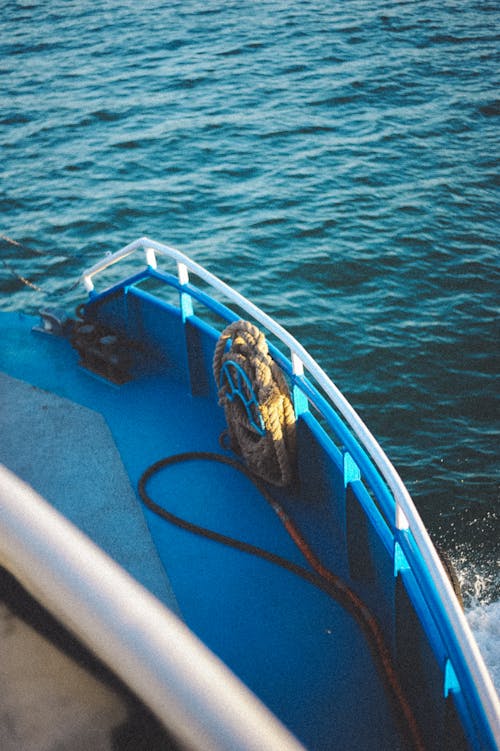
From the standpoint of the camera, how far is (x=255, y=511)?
14.8 ft

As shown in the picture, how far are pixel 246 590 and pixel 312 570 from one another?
15.9 inches

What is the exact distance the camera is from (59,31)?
20.3m

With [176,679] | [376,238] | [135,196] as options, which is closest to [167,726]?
[176,679]

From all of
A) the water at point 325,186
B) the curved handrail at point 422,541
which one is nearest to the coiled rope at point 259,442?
the curved handrail at point 422,541

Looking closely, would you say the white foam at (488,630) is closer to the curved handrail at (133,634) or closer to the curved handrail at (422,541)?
the curved handrail at (422,541)

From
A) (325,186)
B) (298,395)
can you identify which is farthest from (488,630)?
(325,186)

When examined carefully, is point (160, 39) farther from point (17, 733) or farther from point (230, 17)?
point (17, 733)

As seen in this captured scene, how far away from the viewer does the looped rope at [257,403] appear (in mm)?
4363

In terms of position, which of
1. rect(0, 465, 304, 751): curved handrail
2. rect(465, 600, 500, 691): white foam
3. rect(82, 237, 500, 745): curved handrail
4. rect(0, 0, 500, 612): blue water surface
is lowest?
rect(465, 600, 500, 691): white foam

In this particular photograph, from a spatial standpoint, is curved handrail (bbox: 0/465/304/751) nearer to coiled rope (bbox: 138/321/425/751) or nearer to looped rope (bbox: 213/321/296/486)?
coiled rope (bbox: 138/321/425/751)

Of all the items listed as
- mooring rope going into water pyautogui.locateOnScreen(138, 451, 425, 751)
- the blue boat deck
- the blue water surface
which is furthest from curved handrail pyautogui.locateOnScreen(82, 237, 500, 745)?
the blue water surface

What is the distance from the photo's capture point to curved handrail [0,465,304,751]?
1.88 ft

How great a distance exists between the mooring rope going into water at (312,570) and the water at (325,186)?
245cm

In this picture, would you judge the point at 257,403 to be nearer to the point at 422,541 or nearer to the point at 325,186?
the point at 422,541
